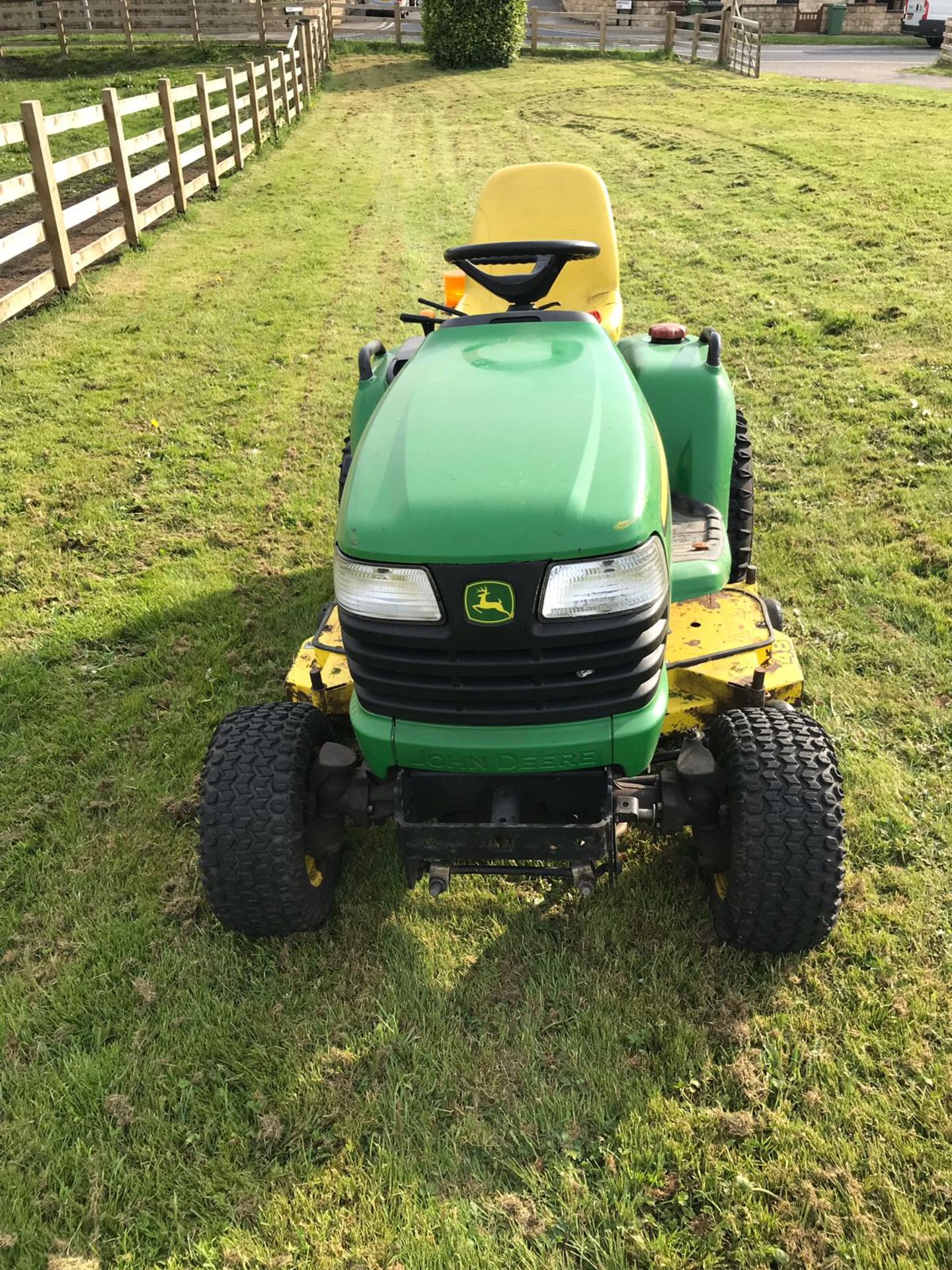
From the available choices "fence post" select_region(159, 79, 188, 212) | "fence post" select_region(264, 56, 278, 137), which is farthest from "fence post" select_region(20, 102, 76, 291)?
"fence post" select_region(264, 56, 278, 137)

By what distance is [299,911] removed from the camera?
2.38 m

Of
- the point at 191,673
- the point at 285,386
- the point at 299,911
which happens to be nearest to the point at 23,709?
the point at 191,673

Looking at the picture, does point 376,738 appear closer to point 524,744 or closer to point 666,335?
point 524,744

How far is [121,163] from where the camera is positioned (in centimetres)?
841

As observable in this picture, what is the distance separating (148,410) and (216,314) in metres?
1.92

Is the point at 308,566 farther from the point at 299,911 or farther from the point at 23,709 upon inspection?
the point at 299,911

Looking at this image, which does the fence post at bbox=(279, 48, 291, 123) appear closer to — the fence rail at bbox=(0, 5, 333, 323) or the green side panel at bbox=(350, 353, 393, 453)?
the fence rail at bbox=(0, 5, 333, 323)

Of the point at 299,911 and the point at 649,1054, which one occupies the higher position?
the point at 299,911

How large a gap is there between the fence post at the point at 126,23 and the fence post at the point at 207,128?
44.2 feet

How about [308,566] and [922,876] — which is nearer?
[922,876]

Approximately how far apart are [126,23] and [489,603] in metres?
25.3

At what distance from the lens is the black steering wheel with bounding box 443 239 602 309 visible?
2736 mm

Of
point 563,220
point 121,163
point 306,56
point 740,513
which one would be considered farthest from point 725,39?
point 740,513

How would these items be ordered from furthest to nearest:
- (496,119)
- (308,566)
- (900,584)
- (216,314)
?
(496,119), (216,314), (308,566), (900,584)
